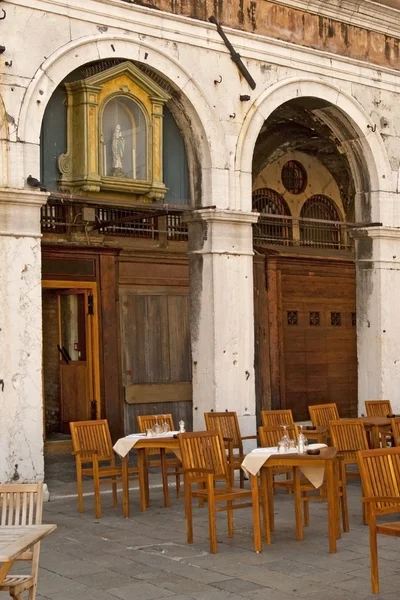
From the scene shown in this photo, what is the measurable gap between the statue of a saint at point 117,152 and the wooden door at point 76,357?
10.7 ft

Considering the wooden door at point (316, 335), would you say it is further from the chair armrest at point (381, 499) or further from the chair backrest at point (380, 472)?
the chair armrest at point (381, 499)

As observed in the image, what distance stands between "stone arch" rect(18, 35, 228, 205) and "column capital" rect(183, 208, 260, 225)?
148 millimetres

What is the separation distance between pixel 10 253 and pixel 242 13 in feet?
13.9

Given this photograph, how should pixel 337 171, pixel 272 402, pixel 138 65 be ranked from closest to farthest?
pixel 138 65, pixel 272 402, pixel 337 171

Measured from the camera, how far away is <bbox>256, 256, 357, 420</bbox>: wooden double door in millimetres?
16172

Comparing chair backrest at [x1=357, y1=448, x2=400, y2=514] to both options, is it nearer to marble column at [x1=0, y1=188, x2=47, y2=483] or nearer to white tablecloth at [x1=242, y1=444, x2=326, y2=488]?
white tablecloth at [x1=242, y1=444, x2=326, y2=488]

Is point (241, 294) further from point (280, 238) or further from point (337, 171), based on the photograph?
point (337, 171)

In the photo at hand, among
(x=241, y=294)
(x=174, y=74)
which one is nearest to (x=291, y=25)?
(x=174, y=74)

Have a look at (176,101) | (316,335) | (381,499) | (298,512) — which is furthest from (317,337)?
(381,499)

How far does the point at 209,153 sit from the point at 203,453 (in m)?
4.26

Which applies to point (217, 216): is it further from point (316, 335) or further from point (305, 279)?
point (316, 335)

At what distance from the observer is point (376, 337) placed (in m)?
13.8

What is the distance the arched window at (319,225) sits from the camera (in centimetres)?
1702

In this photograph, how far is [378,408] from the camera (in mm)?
12711
